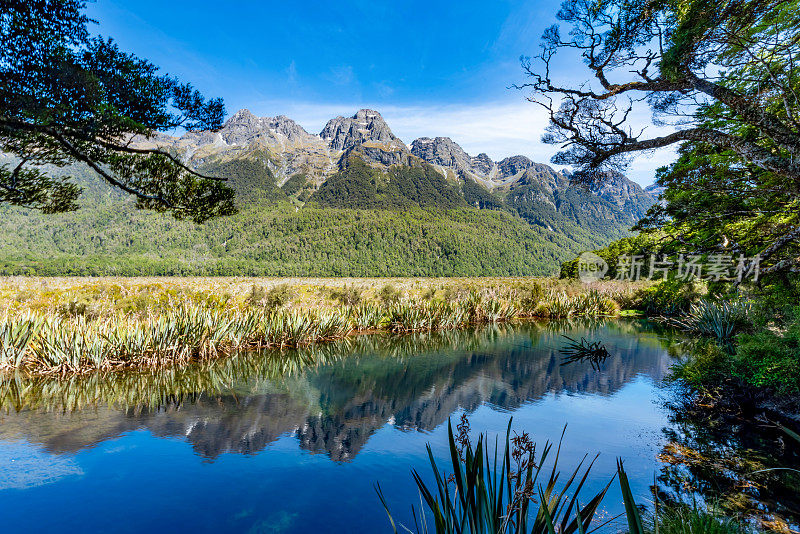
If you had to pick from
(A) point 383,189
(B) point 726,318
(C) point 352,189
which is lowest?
(B) point 726,318

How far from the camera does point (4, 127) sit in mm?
4871

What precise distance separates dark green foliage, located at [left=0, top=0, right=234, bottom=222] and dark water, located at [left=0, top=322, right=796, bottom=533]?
3711 mm

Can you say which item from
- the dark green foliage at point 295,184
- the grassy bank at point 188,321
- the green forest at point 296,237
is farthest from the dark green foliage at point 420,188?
the grassy bank at point 188,321

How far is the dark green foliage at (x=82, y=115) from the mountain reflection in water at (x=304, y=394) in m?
3.63

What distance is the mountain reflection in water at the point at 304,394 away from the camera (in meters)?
5.77

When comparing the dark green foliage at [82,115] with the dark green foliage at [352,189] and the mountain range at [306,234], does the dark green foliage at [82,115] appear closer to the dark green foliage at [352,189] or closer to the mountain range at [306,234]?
the mountain range at [306,234]

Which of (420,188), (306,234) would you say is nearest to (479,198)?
(420,188)

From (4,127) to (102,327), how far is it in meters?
5.40

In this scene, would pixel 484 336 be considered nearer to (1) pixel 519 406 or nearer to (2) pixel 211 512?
(1) pixel 519 406

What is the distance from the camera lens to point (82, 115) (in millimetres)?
5375

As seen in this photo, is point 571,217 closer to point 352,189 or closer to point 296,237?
point 352,189

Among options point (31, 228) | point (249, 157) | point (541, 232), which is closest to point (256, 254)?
point (31, 228)

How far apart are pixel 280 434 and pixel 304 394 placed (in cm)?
175

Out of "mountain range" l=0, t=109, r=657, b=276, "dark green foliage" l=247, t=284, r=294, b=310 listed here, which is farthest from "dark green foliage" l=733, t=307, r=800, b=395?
"mountain range" l=0, t=109, r=657, b=276
